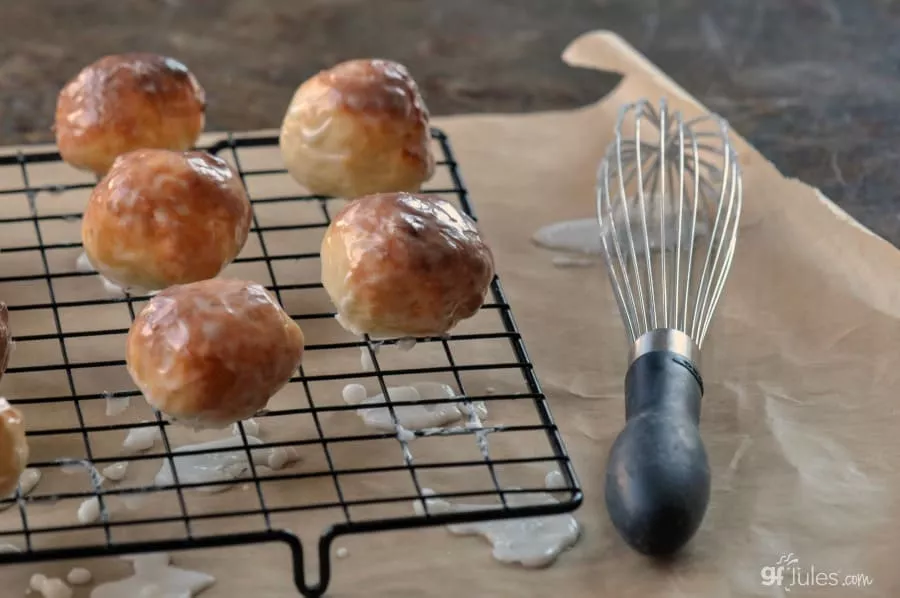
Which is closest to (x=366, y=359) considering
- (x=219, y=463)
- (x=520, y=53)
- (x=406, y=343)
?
(x=406, y=343)

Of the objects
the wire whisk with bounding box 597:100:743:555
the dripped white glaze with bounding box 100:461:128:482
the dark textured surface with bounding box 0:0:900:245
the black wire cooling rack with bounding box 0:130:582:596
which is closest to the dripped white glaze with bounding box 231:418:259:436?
the black wire cooling rack with bounding box 0:130:582:596

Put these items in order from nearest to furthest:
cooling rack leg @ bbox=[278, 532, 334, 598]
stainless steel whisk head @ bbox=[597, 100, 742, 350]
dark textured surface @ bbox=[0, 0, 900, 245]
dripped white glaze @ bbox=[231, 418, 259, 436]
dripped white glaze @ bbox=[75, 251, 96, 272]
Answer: cooling rack leg @ bbox=[278, 532, 334, 598] < dripped white glaze @ bbox=[231, 418, 259, 436] < stainless steel whisk head @ bbox=[597, 100, 742, 350] < dripped white glaze @ bbox=[75, 251, 96, 272] < dark textured surface @ bbox=[0, 0, 900, 245]

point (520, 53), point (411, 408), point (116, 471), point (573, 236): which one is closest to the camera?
point (116, 471)

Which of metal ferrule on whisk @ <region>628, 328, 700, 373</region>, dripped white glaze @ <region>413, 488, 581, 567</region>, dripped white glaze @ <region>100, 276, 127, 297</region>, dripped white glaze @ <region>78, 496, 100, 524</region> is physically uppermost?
metal ferrule on whisk @ <region>628, 328, 700, 373</region>

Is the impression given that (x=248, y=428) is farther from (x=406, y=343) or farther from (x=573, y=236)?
(x=573, y=236)

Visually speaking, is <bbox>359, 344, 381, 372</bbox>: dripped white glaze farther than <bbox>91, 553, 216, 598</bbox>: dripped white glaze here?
Yes

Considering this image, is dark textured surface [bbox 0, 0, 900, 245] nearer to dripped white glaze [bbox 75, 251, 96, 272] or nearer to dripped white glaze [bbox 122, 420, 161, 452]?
dripped white glaze [bbox 75, 251, 96, 272]
